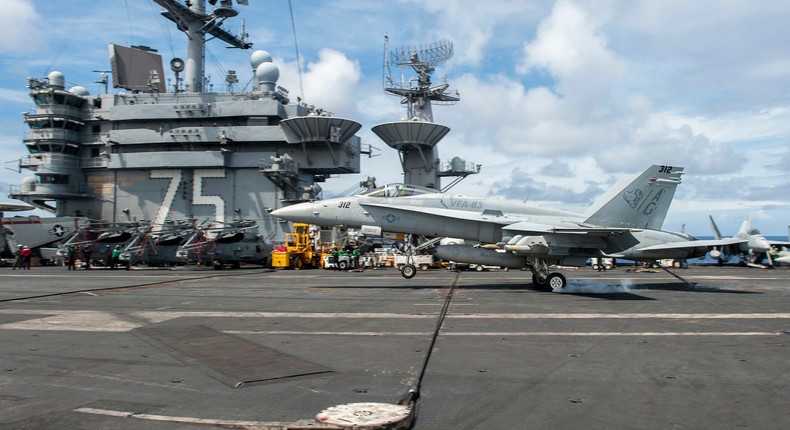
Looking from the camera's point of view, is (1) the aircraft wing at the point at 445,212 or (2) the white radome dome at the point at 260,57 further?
(2) the white radome dome at the point at 260,57

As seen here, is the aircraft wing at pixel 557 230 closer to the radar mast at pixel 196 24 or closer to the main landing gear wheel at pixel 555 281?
the main landing gear wheel at pixel 555 281

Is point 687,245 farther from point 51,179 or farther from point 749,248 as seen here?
point 51,179

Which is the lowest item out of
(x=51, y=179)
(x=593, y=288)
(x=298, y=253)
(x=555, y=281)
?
(x=593, y=288)

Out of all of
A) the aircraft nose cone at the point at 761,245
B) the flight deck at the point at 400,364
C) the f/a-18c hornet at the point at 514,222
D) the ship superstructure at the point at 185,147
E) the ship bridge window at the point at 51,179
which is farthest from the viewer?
the ship bridge window at the point at 51,179

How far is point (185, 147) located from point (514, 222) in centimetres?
3654

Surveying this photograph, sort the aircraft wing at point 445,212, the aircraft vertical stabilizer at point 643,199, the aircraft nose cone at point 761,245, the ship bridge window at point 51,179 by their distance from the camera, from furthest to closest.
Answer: the ship bridge window at point 51,179, the aircraft nose cone at point 761,245, the aircraft vertical stabilizer at point 643,199, the aircraft wing at point 445,212

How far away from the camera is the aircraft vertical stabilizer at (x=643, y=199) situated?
17516 millimetres

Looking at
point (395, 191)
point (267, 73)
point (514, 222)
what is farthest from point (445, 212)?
point (267, 73)

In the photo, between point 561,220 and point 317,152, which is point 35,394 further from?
point 317,152

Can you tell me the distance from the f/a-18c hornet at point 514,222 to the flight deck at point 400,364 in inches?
132

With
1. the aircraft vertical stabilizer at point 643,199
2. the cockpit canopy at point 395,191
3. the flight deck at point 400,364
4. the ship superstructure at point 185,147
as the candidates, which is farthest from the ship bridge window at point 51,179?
the aircraft vertical stabilizer at point 643,199

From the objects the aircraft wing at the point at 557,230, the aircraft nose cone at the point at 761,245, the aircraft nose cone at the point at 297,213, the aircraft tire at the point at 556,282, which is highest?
the aircraft nose cone at the point at 297,213

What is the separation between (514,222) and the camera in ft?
56.1

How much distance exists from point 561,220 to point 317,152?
30.2 meters
